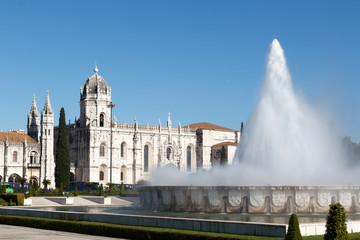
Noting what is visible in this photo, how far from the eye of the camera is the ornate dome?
7075 cm

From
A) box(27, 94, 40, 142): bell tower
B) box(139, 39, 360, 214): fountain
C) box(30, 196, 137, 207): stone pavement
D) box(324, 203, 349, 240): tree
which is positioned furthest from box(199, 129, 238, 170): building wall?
box(324, 203, 349, 240): tree

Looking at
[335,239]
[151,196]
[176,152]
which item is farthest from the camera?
[176,152]

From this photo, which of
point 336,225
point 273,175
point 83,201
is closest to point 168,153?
point 83,201

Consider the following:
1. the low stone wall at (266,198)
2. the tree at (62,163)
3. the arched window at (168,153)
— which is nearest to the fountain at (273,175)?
the low stone wall at (266,198)

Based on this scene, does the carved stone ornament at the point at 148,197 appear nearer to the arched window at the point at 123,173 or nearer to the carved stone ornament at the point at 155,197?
the carved stone ornament at the point at 155,197

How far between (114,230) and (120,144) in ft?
182

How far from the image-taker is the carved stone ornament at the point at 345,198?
22.0 metres

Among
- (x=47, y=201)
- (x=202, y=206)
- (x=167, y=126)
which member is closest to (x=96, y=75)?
(x=167, y=126)

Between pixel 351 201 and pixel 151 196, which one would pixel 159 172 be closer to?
pixel 151 196

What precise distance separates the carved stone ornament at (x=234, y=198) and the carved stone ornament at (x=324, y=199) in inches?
131

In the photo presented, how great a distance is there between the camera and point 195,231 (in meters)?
15.5

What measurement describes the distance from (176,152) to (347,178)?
49.0 metres

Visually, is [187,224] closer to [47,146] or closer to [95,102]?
[47,146]

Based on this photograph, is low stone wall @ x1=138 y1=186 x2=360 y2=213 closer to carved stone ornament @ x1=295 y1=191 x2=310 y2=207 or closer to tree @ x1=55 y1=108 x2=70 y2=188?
carved stone ornament @ x1=295 y1=191 x2=310 y2=207
